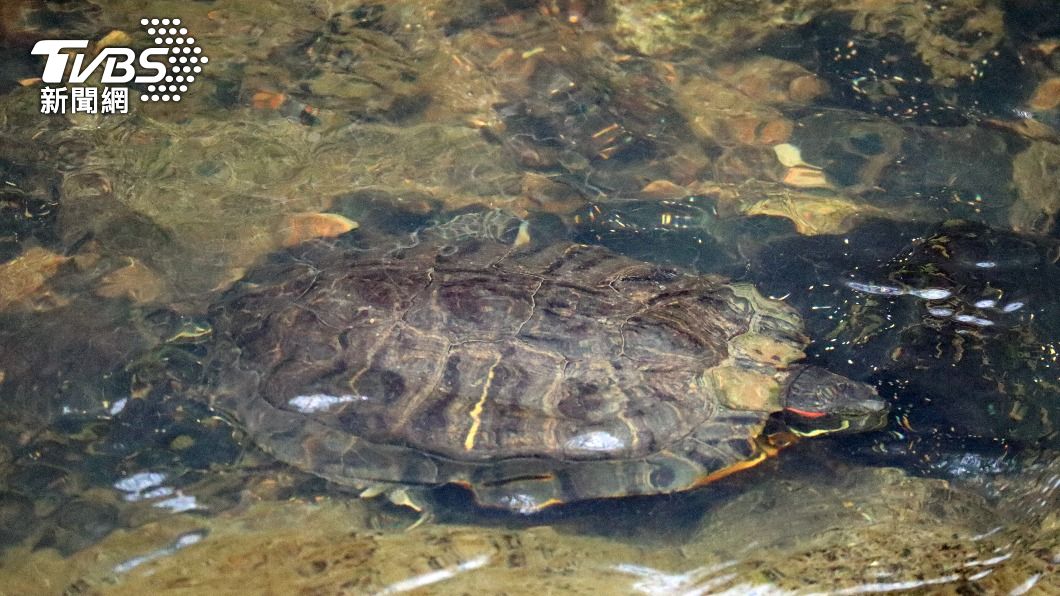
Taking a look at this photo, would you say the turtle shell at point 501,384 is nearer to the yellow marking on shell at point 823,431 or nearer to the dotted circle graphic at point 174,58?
the yellow marking on shell at point 823,431

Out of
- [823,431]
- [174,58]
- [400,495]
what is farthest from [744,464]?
[174,58]

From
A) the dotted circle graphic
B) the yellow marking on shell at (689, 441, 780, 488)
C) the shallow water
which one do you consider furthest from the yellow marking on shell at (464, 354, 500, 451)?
the dotted circle graphic

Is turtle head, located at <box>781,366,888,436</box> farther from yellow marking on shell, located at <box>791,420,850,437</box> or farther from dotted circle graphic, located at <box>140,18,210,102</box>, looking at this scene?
dotted circle graphic, located at <box>140,18,210,102</box>

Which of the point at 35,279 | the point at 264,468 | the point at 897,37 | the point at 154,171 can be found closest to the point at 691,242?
the point at 897,37

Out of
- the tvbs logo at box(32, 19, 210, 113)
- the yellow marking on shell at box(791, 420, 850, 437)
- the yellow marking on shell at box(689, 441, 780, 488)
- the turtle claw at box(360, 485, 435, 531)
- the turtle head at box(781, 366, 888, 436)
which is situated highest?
the tvbs logo at box(32, 19, 210, 113)

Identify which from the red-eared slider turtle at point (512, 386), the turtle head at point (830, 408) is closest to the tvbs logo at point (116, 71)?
the red-eared slider turtle at point (512, 386)

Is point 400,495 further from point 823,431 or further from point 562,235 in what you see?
point 823,431
